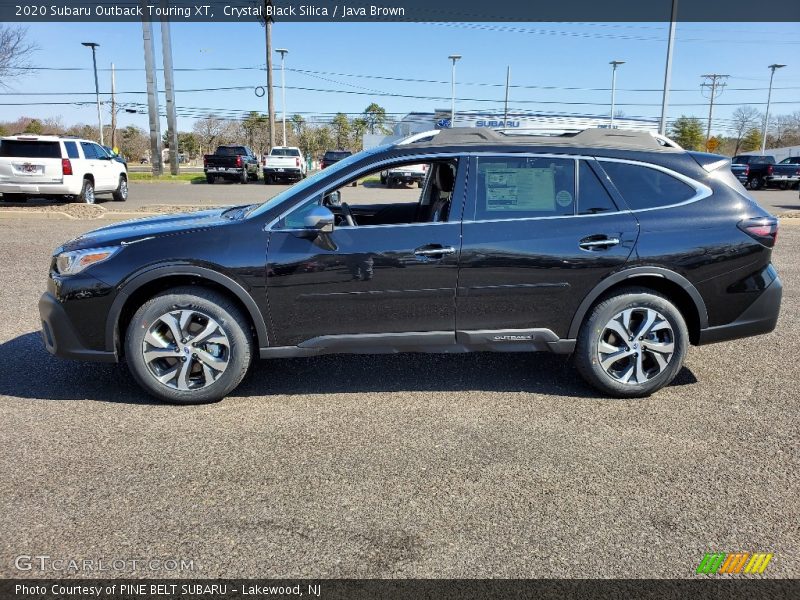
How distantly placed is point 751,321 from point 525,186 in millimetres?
1864

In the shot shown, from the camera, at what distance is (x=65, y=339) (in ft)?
13.1

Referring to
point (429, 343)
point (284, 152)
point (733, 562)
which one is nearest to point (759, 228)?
point (429, 343)

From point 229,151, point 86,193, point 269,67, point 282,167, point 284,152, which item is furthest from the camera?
point 269,67

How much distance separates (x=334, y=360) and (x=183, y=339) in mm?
1355

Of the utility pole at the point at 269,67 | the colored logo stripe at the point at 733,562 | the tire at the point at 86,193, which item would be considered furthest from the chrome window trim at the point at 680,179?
the utility pole at the point at 269,67

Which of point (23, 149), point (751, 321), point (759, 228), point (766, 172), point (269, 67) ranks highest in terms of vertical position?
point (269, 67)

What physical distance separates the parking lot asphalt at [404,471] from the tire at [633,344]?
137 mm

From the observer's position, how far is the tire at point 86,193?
15.7 meters

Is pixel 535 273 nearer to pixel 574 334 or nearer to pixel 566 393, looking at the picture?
pixel 574 334

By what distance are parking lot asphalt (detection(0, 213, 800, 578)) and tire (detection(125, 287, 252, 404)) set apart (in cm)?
14

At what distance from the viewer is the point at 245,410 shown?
4.00 metres

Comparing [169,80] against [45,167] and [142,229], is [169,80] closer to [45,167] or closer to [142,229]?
[45,167]

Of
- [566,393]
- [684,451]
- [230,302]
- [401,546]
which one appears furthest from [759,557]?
[230,302]

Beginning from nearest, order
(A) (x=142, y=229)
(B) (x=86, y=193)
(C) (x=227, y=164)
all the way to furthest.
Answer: (A) (x=142, y=229) < (B) (x=86, y=193) < (C) (x=227, y=164)
